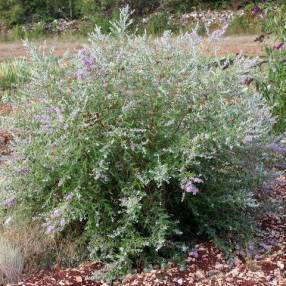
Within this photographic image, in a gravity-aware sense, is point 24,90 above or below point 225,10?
above

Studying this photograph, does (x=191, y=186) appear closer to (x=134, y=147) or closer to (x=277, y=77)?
(x=134, y=147)

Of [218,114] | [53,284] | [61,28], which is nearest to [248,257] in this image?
[218,114]

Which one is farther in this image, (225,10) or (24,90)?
(225,10)

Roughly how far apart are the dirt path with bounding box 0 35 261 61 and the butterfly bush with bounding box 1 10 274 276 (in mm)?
9790

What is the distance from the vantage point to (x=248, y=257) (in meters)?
3.64

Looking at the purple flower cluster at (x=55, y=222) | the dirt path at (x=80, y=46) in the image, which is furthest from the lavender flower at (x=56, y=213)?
the dirt path at (x=80, y=46)

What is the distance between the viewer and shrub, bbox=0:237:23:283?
3.57 metres

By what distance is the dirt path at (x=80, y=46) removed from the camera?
1418 centimetres

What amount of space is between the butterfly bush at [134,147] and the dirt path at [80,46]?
979 cm

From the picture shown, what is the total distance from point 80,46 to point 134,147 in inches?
534

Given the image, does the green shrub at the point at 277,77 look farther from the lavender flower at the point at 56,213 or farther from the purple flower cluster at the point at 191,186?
the lavender flower at the point at 56,213

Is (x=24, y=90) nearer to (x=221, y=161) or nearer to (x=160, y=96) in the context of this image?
(x=160, y=96)

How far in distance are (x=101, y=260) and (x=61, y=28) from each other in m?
19.5

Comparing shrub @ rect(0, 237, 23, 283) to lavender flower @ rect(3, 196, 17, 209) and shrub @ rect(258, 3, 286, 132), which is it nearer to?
lavender flower @ rect(3, 196, 17, 209)
